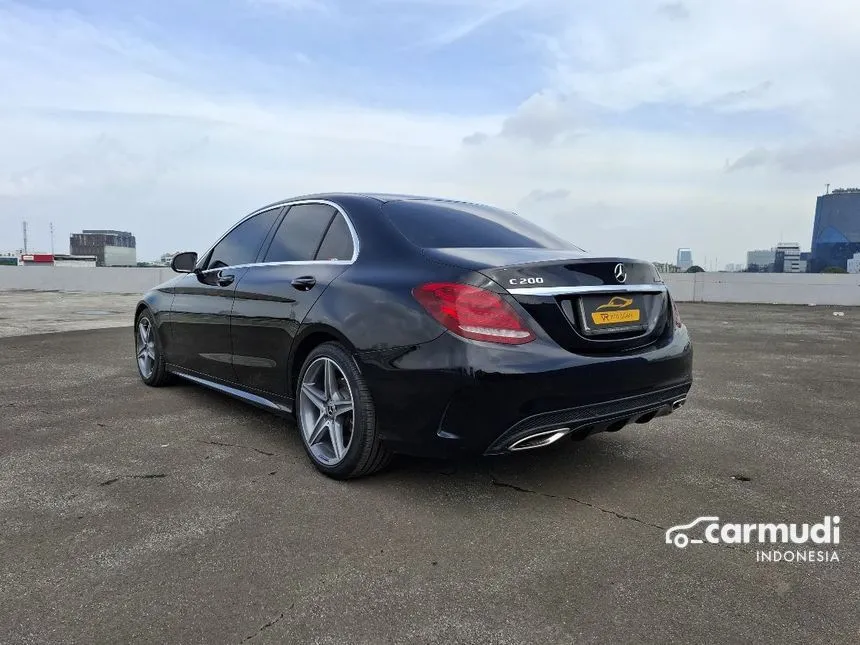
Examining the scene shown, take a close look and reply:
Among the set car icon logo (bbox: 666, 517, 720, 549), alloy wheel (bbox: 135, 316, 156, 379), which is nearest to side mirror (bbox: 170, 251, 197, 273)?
alloy wheel (bbox: 135, 316, 156, 379)

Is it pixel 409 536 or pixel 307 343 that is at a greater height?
pixel 307 343

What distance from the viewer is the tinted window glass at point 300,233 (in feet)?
12.4

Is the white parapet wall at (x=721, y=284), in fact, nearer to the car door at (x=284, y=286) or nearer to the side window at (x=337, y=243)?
the car door at (x=284, y=286)

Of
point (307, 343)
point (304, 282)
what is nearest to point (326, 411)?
point (307, 343)

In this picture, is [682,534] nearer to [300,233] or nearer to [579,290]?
[579,290]

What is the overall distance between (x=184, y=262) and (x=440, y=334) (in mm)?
3119

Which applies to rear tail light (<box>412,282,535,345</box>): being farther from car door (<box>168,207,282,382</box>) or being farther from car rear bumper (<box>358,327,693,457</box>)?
car door (<box>168,207,282,382</box>)

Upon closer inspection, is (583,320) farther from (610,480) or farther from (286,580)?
(286,580)

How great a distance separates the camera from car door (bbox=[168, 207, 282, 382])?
14.2 ft

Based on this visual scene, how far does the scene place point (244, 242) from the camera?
4.54 metres

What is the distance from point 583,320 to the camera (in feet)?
9.48

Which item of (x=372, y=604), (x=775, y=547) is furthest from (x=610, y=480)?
(x=372, y=604)

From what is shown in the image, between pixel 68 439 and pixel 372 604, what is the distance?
9.34 ft

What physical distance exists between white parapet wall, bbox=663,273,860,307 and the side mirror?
18.7m
